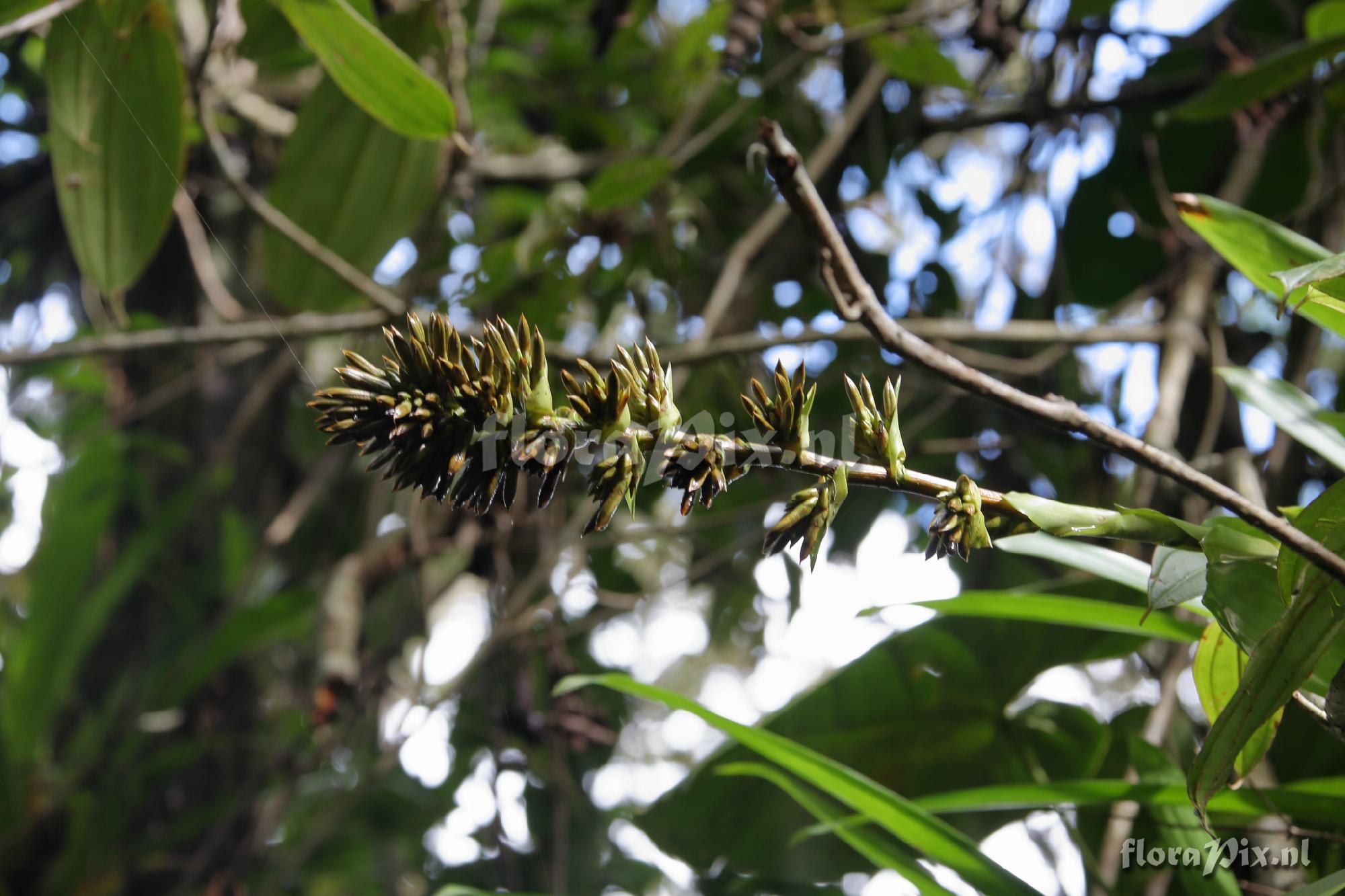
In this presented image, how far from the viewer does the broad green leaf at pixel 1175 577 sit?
12.9 inches

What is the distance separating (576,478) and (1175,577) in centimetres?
89

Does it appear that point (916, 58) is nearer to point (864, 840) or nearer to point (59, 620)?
point (864, 840)

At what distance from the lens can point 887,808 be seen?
18.3 inches

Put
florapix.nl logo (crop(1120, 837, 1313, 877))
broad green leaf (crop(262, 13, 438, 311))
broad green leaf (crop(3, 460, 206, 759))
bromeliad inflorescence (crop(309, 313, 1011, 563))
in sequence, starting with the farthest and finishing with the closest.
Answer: broad green leaf (crop(3, 460, 206, 759)) → broad green leaf (crop(262, 13, 438, 311)) → florapix.nl logo (crop(1120, 837, 1313, 877)) → bromeliad inflorescence (crop(309, 313, 1011, 563))

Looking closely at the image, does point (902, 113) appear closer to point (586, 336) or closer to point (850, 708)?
point (586, 336)

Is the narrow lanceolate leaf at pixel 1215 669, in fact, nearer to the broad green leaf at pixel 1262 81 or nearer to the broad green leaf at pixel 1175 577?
the broad green leaf at pixel 1175 577

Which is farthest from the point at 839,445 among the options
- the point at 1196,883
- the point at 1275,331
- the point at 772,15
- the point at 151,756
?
the point at 151,756

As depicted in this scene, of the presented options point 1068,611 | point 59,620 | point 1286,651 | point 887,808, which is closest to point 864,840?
point 887,808

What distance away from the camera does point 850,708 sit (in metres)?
0.71

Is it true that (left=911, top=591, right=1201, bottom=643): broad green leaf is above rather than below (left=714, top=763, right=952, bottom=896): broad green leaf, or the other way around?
above

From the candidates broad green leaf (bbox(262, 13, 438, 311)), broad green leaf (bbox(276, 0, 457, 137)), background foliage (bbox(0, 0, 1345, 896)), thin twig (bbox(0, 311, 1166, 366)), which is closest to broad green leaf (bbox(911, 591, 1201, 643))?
background foliage (bbox(0, 0, 1345, 896))

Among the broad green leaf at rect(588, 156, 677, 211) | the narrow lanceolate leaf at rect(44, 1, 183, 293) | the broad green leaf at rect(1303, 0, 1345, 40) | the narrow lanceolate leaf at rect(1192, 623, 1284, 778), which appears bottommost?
the narrow lanceolate leaf at rect(1192, 623, 1284, 778)

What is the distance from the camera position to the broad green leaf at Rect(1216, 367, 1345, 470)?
46 centimetres

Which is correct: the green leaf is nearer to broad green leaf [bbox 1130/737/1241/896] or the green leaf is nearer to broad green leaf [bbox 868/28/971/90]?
broad green leaf [bbox 1130/737/1241/896]
